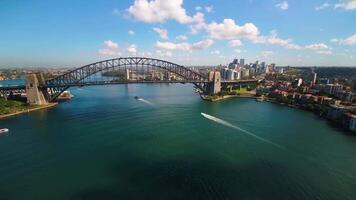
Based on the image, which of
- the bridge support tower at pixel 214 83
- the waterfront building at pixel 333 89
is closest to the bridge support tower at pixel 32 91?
the bridge support tower at pixel 214 83

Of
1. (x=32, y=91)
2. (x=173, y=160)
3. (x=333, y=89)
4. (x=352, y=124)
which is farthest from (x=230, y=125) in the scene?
(x=32, y=91)

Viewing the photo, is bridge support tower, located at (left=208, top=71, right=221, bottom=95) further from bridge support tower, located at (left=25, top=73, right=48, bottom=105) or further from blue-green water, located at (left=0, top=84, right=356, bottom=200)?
bridge support tower, located at (left=25, top=73, right=48, bottom=105)

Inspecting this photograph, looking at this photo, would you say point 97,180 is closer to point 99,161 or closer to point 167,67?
point 99,161

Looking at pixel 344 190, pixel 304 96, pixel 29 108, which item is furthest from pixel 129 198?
pixel 304 96

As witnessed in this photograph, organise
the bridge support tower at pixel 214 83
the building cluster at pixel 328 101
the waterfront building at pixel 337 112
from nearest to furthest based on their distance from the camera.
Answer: the building cluster at pixel 328 101 → the waterfront building at pixel 337 112 → the bridge support tower at pixel 214 83

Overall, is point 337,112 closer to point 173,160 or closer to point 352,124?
point 352,124

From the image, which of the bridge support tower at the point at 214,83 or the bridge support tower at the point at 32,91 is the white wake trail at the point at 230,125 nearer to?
the bridge support tower at the point at 214,83

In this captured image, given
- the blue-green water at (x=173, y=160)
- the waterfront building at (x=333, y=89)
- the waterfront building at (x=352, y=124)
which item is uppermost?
the waterfront building at (x=333, y=89)

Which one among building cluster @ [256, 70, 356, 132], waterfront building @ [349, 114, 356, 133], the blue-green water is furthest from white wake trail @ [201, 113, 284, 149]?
building cluster @ [256, 70, 356, 132]
